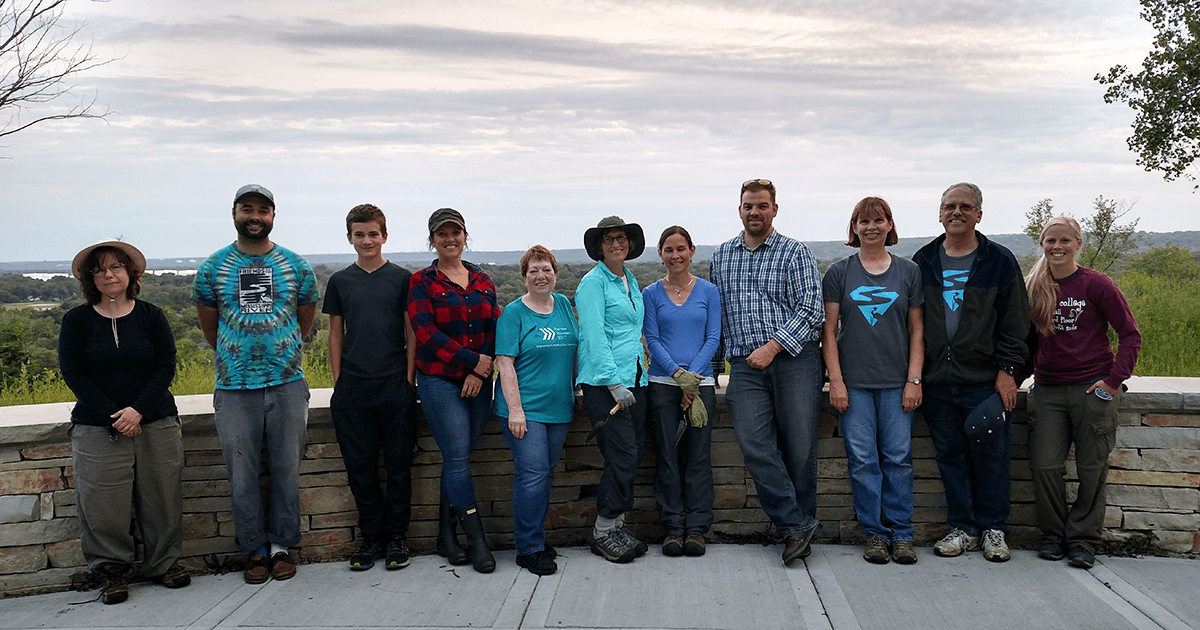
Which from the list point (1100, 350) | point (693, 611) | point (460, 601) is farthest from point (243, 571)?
point (1100, 350)

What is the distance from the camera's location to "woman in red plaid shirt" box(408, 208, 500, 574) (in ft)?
13.3

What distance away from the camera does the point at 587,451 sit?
4621 millimetres

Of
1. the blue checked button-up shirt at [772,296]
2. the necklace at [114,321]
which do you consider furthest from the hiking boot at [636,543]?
the necklace at [114,321]

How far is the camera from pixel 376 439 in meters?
4.24

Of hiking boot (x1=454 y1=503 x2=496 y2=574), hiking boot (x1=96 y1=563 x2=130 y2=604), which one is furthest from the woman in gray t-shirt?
hiking boot (x1=96 y1=563 x2=130 y2=604)

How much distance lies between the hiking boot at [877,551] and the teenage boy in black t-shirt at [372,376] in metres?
2.47

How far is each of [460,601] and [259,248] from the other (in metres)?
2.07

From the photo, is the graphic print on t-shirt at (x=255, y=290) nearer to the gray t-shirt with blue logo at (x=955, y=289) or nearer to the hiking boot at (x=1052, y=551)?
the gray t-shirt with blue logo at (x=955, y=289)

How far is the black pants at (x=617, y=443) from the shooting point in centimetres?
417

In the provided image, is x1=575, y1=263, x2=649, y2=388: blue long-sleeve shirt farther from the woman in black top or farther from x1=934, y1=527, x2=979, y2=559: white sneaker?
the woman in black top

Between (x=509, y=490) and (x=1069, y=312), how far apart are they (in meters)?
3.16

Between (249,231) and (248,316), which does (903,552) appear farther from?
(249,231)

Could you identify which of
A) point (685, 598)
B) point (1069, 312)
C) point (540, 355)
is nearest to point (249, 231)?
point (540, 355)

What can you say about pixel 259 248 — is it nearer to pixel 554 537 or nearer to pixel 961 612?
pixel 554 537
